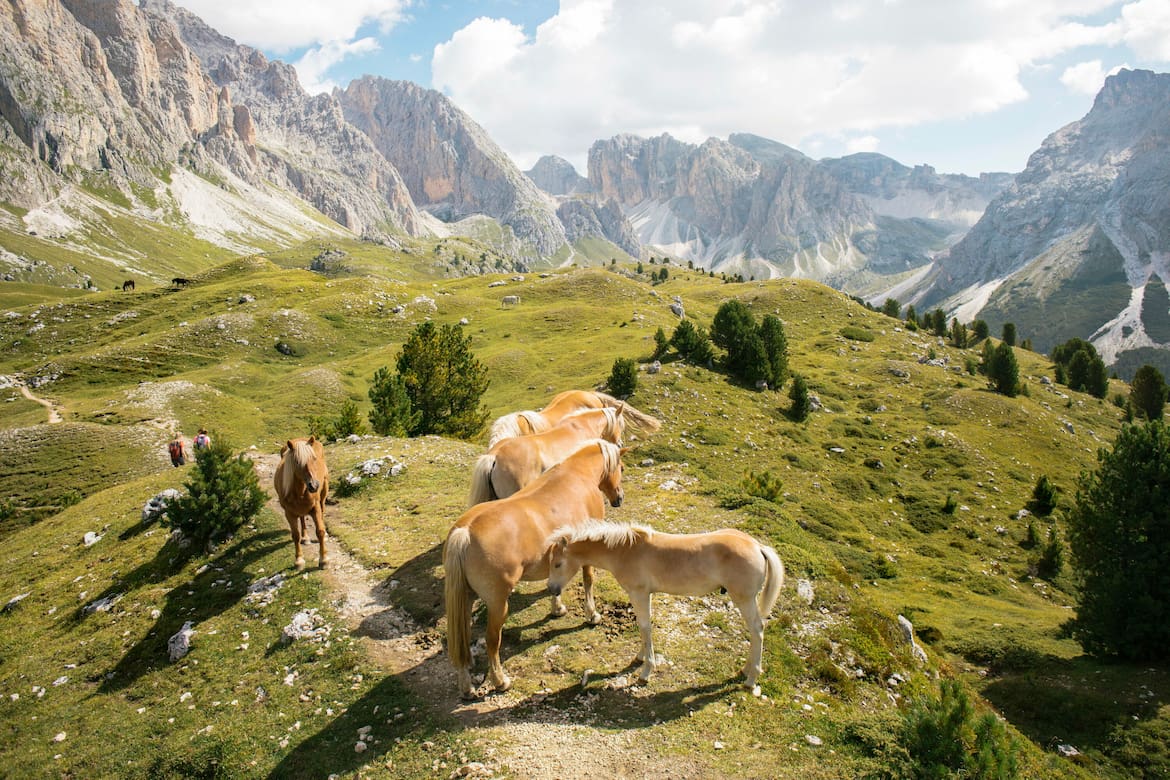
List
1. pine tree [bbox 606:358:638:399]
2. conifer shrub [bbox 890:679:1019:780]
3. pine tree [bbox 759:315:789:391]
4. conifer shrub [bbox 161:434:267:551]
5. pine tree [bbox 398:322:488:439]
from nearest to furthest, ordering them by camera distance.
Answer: conifer shrub [bbox 890:679:1019:780] → conifer shrub [bbox 161:434:267:551] → pine tree [bbox 398:322:488:439] → pine tree [bbox 606:358:638:399] → pine tree [bbox 759:315:789:391]

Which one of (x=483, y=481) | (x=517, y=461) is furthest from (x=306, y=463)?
(x=517, y=461)

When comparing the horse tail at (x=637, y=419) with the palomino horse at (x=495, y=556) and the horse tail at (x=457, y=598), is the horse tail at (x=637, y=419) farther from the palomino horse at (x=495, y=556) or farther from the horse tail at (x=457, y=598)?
the horse tail at (x=457, y=598)

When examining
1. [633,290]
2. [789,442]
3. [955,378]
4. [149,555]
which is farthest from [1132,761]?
[633,290]

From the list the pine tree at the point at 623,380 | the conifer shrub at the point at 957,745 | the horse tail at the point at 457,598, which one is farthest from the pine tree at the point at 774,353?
the horse tail at the point at 457,598

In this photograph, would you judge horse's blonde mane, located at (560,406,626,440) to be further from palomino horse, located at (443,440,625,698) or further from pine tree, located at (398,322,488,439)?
pine tree, located at (398,322,488,439)

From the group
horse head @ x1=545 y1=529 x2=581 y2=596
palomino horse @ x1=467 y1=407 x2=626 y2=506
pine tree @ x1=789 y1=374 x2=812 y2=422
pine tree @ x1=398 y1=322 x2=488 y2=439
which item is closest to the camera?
horse head @ x1=545 y1=529 x2=581 y2=596

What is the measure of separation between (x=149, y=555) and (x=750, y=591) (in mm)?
17032

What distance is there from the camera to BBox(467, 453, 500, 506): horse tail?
1230 cm

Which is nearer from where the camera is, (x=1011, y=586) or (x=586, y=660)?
(x=586, y=660)

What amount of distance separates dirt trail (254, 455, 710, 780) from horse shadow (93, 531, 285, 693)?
3.57m

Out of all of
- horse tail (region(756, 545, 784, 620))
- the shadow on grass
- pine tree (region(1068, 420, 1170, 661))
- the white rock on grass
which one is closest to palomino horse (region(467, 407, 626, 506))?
horse tail (region(756, 545, 784, 620))

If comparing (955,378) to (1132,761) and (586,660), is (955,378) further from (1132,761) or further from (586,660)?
(586,660)

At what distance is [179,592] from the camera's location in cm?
1389

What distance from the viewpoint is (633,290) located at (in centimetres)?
9612
